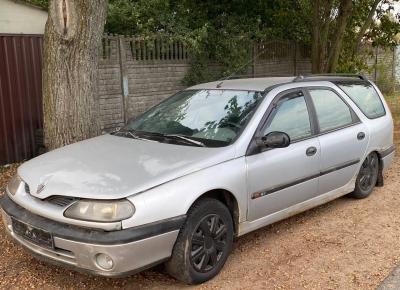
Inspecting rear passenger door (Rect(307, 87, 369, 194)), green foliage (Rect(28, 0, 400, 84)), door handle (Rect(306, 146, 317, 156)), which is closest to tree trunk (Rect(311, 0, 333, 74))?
green foliage (Rect(28, 0, 400, 84))

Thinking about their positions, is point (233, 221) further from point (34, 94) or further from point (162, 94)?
point (162, 94)

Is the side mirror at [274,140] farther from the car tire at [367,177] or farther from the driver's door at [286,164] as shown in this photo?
the car tire at [367,177]

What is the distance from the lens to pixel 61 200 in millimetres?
3455

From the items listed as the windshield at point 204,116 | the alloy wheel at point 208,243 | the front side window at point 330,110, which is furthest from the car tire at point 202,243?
the front side window at point 330,110

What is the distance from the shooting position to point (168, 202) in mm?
3416

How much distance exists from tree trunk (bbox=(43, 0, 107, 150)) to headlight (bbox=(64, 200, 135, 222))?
2.56 metres

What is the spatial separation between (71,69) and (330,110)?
2.93 m

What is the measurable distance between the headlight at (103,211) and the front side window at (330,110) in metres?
2.47

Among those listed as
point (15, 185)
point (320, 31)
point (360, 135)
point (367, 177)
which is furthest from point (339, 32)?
point (15, 185)

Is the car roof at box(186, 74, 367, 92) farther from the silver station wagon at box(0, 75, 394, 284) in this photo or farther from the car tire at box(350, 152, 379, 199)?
the car tire at box(350, 152, 379, 199)

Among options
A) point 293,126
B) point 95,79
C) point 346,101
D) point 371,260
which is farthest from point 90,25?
point 371,260

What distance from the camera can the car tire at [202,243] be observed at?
3.55 meters

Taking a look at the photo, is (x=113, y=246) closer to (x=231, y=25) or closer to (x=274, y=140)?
(x=274, y=140)

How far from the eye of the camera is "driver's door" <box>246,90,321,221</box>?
414cm
